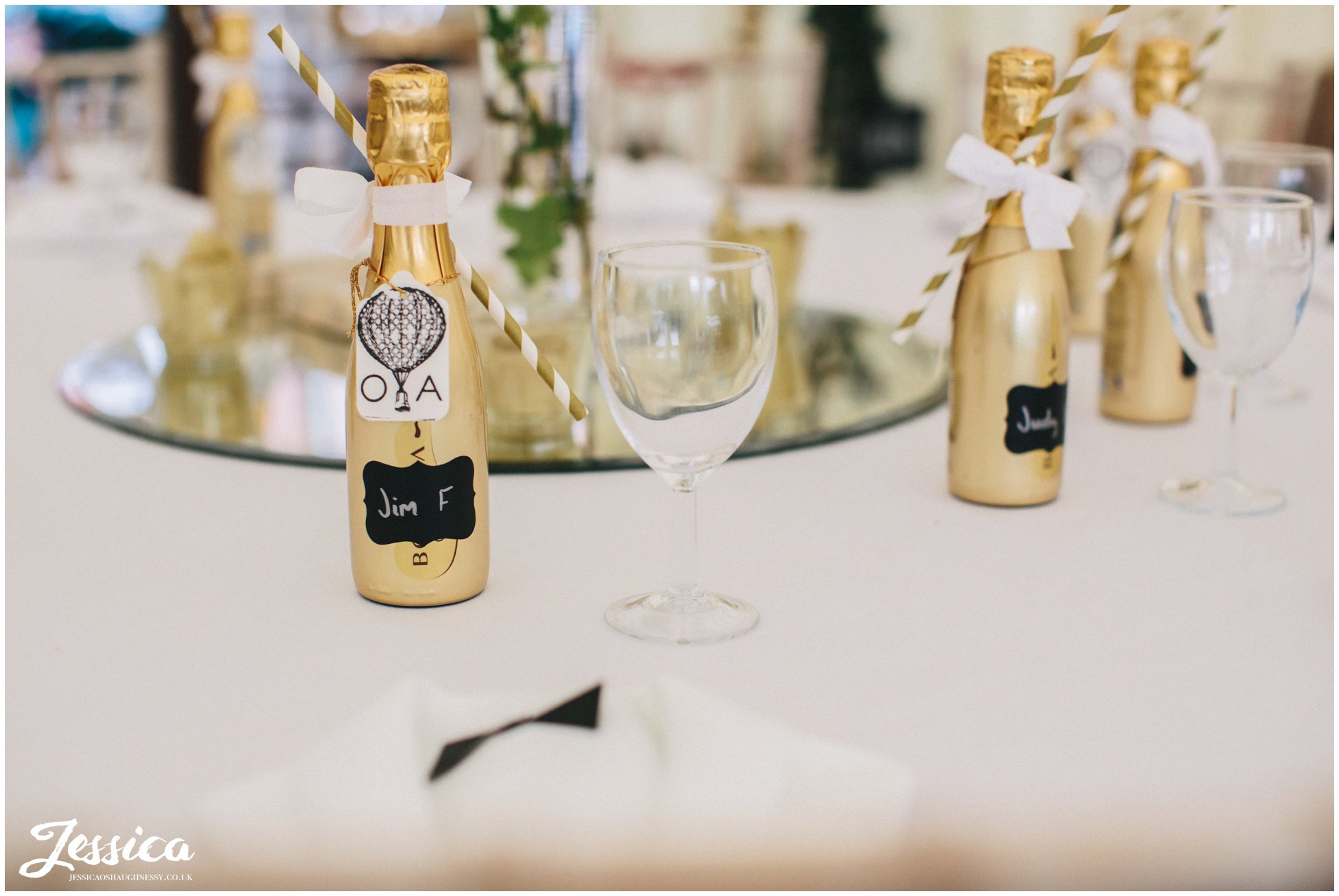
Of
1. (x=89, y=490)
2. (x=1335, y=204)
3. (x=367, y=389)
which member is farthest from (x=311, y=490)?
(x=1335, y=204)

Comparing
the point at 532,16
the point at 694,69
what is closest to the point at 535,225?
the point at 532,16

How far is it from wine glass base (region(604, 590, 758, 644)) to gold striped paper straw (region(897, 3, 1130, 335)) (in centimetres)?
28

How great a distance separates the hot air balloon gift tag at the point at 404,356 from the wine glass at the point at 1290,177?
2.54 ft

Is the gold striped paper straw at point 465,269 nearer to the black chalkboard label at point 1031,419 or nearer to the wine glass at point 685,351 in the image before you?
the wine glass at point 685,351

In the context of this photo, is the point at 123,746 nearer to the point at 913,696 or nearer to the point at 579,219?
the point at 913,696

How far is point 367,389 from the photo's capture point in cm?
68

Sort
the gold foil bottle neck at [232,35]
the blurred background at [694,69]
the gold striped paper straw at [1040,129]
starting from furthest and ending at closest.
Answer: the blurred background at [694,69] < the gold foil bottle neck at [232,35] < the gold striped paper straw at [1040,129]

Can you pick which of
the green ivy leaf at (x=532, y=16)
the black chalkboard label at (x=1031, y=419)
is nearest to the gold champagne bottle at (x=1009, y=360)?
the black chalkboard label at (x=1031, y=419)

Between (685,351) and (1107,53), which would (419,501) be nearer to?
(685,351)

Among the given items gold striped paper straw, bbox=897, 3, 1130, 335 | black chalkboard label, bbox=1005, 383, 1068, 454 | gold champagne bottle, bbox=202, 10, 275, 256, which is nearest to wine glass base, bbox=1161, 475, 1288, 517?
black chalkboard label, bbox=1005, 383, 1068, 454

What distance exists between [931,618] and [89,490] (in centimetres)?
58

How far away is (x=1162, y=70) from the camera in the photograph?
3.47 feet

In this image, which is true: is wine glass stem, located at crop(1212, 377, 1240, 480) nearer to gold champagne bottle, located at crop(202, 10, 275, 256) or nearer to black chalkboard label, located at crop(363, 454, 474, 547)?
black chalkboard label, located at crop(363, 454, 474, 547)

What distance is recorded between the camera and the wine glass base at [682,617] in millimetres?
688
